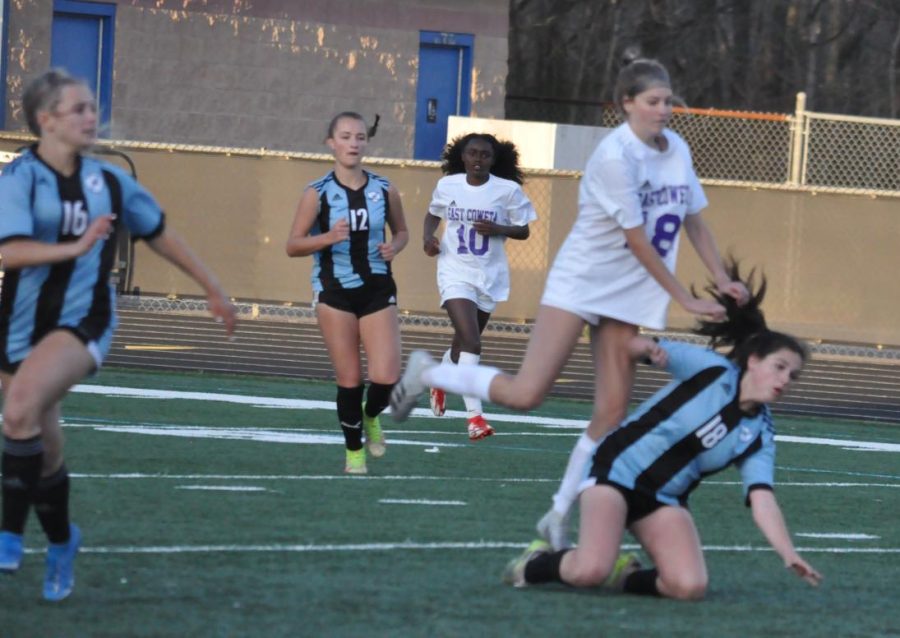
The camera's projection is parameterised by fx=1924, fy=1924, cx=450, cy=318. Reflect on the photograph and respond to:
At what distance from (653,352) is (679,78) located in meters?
33.5

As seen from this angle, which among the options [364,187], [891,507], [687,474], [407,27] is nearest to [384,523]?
[687,474]

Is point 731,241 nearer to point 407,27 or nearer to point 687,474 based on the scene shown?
point 407,27

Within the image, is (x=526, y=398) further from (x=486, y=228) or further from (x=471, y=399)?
(x=486, y=228)

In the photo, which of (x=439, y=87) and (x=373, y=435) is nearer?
(x=373, y=435)

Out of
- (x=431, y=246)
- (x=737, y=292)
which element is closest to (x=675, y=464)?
(x=737, y=292)

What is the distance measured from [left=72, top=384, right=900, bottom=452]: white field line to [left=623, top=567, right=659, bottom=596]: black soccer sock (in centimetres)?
654

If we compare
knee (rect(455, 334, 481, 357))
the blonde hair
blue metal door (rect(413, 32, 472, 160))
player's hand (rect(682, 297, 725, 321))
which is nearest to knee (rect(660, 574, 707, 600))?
player's hand (rect(682, 297, 725, 321))

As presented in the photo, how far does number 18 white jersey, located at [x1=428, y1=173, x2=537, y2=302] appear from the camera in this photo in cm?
1264

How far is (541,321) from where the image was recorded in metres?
7.34

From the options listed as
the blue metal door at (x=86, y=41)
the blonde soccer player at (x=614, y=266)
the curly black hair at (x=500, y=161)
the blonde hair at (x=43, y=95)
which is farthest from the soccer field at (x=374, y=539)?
the blue metal door at (x=86, y=41)

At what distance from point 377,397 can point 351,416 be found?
37cm

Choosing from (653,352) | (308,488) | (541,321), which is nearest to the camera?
(653,352)

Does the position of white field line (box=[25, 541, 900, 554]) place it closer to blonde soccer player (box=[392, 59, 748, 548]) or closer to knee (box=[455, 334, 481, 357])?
blonde soccer player (box=[392, 59, 748, 548])

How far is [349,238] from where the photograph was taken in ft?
32.0
